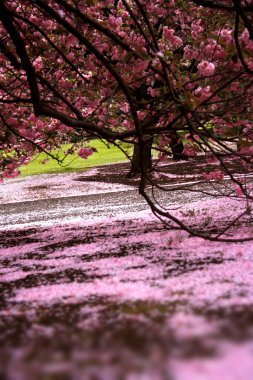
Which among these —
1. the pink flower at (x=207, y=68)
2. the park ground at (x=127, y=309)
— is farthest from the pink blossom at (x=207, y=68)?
the park ground at (x=127, y=309)

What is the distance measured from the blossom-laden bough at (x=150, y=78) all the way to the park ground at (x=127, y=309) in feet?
2.00

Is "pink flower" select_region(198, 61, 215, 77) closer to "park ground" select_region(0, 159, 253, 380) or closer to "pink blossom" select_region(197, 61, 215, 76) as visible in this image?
"pink blossom" select_region(197, 61, 215, 76)

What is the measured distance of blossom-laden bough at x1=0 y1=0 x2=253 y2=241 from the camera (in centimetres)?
486

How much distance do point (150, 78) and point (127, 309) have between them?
168 inches

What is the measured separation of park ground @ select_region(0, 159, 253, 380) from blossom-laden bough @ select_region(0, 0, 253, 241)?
0.61 meters

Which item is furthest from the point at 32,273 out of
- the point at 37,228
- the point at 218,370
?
the point at 37,228

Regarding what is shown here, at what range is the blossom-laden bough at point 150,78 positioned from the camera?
486 cm

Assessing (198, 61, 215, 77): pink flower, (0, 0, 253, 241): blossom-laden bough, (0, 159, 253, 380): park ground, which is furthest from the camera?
(198, 61, 215, 77): pink flower

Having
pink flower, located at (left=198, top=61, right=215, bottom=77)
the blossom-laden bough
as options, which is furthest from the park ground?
pink flower, located at (left=198, top=61, right=215, bottom=77)

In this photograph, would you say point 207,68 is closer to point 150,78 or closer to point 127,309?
point 150,78

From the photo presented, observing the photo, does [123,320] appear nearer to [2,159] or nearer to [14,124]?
[14,124]

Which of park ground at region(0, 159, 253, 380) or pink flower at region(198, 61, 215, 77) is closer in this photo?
park ground at region(0, 159, 253, 380)

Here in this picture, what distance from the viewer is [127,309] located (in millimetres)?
3412

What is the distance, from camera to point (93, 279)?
4633mm
